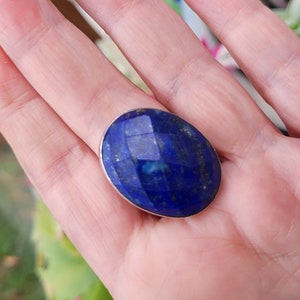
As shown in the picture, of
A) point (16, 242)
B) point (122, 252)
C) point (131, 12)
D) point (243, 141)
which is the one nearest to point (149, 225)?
point (122, 252)

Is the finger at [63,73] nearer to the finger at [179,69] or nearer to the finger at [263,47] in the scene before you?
the finger at [179,69]

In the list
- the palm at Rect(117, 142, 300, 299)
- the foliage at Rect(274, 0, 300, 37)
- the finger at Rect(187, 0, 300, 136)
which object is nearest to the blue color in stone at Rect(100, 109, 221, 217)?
the palm at Rect(117, 142, 300, 299)

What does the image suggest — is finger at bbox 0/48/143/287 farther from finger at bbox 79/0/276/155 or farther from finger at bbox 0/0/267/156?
finger at bbox 79/0/276/155

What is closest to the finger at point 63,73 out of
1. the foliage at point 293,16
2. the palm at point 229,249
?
the palm at point 229,249

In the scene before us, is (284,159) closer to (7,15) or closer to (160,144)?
(160,144)

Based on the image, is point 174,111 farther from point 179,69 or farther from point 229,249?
point 229,249

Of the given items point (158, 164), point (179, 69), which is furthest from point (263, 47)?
point (158, 164)

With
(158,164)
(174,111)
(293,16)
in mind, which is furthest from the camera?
(293,16)
